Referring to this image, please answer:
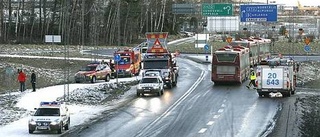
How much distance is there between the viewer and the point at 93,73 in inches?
2096

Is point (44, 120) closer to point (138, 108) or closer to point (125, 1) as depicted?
point (138, 108)

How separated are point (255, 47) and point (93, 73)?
86.9ft

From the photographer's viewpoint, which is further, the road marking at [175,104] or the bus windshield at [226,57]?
the bus windshield at [226,57]

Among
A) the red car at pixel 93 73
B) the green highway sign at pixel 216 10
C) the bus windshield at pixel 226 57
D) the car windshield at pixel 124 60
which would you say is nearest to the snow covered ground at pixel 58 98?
the red car at pixel 93 73

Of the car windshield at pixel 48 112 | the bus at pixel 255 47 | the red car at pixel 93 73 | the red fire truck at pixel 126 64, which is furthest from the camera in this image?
the bus at pixel 255 47

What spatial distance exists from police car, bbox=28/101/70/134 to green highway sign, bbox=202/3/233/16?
4548 centimetres

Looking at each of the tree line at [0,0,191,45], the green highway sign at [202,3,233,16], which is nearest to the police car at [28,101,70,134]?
the green highway sign at [202,3,233,16]

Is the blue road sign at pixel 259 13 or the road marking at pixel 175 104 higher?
the blue road sign at pixel 259 13

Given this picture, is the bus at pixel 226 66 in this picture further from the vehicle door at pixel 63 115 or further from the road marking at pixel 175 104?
the vehicle door at pixel 63 115

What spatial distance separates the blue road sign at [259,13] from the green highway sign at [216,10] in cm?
247

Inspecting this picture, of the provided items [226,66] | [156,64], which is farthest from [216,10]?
[156,64]

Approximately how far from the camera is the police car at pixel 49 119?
27.4 meters

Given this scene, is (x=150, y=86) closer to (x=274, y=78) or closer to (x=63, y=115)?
(x=274, y=78)

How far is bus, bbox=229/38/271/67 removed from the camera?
68.3 m
